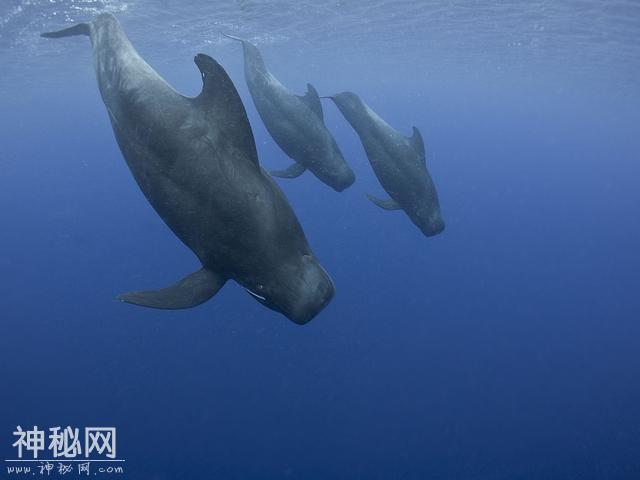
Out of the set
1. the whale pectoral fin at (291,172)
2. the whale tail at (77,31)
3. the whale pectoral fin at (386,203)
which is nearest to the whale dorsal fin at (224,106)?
the whale tail at (77,31)

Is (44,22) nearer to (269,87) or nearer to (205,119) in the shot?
(269,87)

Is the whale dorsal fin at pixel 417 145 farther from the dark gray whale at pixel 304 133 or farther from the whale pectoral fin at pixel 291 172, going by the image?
the whale pectoral fin at pixel 291 172

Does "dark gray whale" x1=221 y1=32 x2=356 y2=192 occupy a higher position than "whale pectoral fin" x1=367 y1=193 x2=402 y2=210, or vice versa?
"dark gray whale" x1=221 y1=32 x2=356 y2=192

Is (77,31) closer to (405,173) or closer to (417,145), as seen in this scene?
(405,173)

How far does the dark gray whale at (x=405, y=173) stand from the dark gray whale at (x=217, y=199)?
5014mm

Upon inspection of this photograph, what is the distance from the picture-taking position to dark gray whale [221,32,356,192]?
942cm

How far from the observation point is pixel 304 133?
9.40m

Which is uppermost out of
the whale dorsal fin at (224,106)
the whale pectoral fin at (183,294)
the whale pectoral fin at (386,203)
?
the whale pectoral fin at (386,203)

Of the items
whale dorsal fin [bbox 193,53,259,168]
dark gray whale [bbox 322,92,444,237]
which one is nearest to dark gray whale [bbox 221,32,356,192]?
dark gray whale [bbox 322,92,444,237]

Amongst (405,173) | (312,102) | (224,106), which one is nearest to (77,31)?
(224,106)

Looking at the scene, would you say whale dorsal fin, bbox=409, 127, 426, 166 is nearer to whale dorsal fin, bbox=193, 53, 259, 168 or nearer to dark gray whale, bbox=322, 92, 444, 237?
dark gray whale, bbox=322, 92, 444, 237

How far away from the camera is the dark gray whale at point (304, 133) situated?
9.42 meters

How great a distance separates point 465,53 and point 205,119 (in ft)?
122

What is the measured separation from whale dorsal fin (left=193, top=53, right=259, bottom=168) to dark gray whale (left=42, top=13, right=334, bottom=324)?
0.01 m
